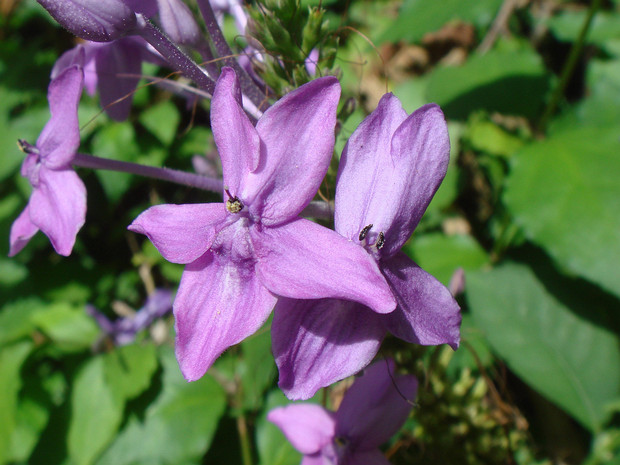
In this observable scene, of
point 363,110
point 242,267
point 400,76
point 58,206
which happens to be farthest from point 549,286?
point 400,76

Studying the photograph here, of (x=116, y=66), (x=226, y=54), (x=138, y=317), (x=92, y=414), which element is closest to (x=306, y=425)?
(x=226, y=54)

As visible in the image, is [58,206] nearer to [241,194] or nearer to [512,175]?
[241,194]

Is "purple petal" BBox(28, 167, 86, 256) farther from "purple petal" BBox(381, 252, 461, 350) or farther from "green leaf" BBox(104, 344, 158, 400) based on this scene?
"green leaf" BBox(104, 344, 158, 400)

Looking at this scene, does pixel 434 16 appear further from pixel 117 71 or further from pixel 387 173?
pixel 387 173

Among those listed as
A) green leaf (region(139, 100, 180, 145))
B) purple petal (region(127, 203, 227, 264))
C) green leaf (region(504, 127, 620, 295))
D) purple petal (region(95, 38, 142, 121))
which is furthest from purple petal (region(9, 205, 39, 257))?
green leaf (region(504, 127, 620, 295))

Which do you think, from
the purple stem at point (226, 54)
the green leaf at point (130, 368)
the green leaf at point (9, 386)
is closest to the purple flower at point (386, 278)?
the purple stem at point (226, 54)
